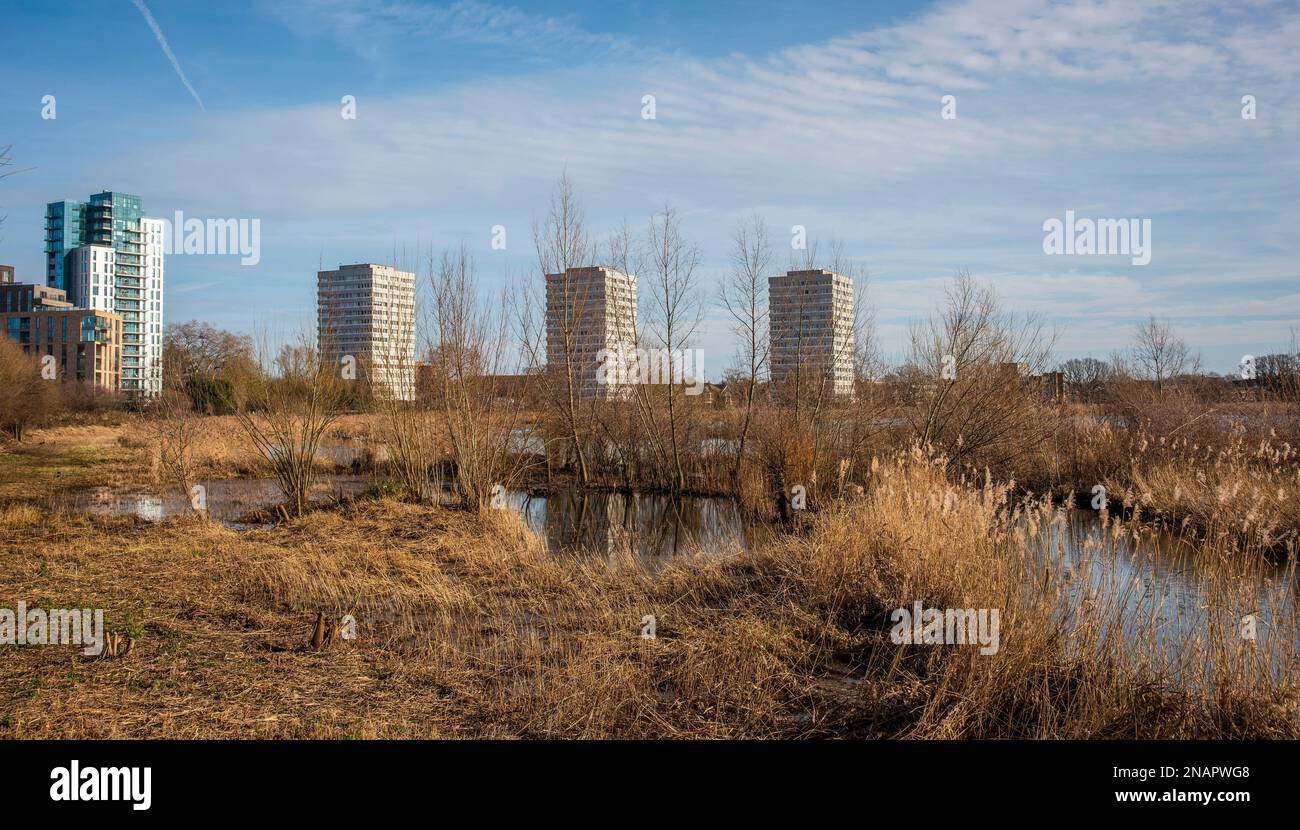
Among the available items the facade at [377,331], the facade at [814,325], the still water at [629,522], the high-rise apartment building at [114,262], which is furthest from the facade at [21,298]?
the facade at [814,325]

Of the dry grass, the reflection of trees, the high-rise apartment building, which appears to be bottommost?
the reflection of trees

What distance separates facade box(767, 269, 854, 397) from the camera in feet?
59.9

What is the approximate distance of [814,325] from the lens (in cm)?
1844

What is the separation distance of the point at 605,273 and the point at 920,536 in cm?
1401

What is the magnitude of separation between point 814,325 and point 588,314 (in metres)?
5.64

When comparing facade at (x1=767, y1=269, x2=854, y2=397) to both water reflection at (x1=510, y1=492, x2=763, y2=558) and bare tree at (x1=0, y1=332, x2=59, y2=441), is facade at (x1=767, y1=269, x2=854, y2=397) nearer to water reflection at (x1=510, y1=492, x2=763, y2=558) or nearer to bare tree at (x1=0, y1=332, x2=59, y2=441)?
water reflection at (x1=510, y1=492, x2=763, y2=558)

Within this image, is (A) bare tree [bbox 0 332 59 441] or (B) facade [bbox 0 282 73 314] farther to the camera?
(B) facade [bbox 0 282 73 314]

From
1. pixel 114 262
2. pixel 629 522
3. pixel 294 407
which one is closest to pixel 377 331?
pixel 294 407

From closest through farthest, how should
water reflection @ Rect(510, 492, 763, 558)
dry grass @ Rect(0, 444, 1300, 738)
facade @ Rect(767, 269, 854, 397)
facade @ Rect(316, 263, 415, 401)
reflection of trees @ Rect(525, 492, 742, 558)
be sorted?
dry grass @ Rect(0, 444, 1300, 738), water reflection @ Rect(510, 492, 763, 558), reflection of trees @ Rect(525, 492, 742, 558), facade @ Rect(316, 263, 415, 401), facade @ Rect(767, 269, 854, 397)

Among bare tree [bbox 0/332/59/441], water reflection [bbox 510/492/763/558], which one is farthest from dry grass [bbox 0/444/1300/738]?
bare tree [bbox 0/332/59/441]

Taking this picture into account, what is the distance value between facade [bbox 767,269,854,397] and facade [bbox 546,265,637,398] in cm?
362

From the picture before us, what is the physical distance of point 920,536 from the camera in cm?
738

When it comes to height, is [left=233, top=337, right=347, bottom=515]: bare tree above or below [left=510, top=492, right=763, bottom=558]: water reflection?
above
